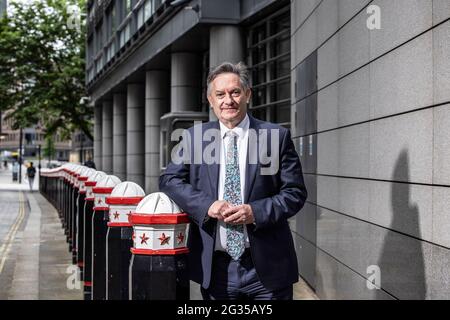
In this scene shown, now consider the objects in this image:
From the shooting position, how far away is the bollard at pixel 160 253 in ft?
11.0

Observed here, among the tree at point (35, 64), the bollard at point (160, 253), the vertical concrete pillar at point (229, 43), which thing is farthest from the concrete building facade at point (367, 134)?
the tree at point (35, 64)

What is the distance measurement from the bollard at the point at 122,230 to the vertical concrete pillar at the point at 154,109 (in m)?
18.7

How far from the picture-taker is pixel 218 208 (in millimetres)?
3158

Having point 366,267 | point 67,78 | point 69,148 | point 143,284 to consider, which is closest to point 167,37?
point 366,267

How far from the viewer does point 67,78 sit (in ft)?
123

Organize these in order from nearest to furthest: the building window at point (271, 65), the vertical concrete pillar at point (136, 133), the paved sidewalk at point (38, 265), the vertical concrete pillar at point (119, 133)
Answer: the paved sidewalk at point (38, 265) → the building window at point (271, 65) → the vertical concrete pillar at point (136, 133) → the vertical concrete pillar at point (119, 133)

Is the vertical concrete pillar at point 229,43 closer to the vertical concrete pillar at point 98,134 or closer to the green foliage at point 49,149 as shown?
the vertical concrete pillar at point 98,134

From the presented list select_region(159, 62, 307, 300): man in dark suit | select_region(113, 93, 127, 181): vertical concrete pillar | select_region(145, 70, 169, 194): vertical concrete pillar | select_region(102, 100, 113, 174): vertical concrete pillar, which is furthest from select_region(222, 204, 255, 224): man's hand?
select_region(102, 100, 113, 174): vertical concrete pillar

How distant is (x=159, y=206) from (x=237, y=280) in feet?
1.77

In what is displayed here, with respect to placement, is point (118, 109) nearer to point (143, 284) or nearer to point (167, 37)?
point (167, 37)

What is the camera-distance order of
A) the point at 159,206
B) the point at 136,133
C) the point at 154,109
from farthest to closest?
the point at 136,133
the point at 154,109
the point at 159,206

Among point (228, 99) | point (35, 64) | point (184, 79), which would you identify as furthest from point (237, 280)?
point (35, 64)

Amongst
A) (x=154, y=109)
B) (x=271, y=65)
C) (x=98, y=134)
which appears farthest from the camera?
(x=98, y=134)

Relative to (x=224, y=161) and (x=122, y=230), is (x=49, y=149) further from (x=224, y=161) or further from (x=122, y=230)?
(x=224, y=161)
